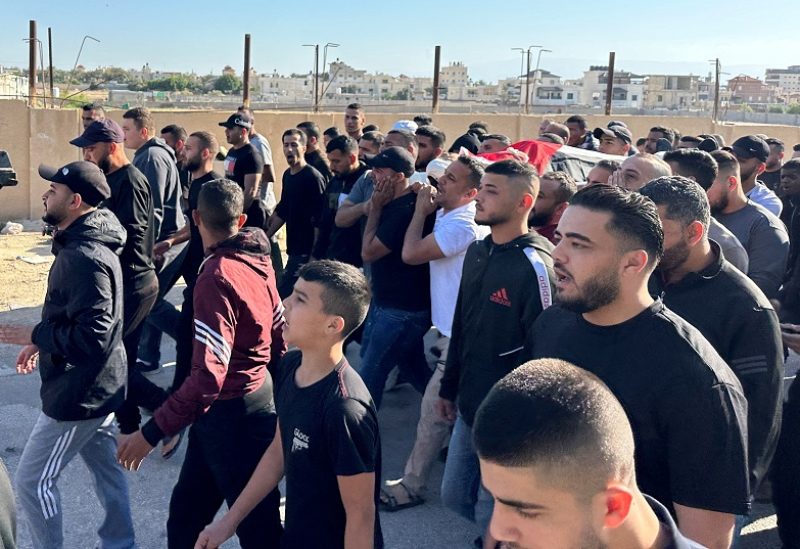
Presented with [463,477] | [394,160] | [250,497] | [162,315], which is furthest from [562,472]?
[162,315]

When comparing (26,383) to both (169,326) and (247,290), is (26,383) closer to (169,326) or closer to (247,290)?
(169,326)

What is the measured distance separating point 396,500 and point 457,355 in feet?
4.17

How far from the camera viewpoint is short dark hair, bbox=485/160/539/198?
4.07 meters

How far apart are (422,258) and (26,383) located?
12.2 feet

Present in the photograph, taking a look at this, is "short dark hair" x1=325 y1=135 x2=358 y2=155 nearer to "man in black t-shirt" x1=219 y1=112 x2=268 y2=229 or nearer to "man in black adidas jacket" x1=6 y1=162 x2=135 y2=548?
"man in black t-shirt" x1=219 y1=112 x2=268 y2=229

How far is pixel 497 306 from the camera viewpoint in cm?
387

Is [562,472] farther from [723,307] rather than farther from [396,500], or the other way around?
[396,500]

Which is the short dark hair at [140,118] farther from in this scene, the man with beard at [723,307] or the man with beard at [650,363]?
the man with beard at [650,363]

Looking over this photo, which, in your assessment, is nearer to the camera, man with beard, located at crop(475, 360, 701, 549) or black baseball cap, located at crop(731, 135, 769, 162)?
man with beard, located at crop(475, 360, 701, 549)

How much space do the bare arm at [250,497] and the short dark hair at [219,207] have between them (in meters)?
1.17

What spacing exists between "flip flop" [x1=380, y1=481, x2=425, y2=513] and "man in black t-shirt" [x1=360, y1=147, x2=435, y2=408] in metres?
0.64

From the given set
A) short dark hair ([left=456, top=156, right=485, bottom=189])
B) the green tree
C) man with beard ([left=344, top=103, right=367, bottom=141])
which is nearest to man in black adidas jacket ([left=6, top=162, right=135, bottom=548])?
short dark hair ([left=456, top=156, right=485, bottom=189])

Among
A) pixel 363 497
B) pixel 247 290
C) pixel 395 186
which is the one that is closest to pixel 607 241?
pixel 363 497

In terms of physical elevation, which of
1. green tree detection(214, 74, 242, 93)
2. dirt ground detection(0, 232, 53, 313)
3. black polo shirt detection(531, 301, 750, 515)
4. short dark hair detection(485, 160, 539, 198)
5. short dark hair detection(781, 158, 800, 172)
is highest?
green tree detection(214, 74, 242, 93)
